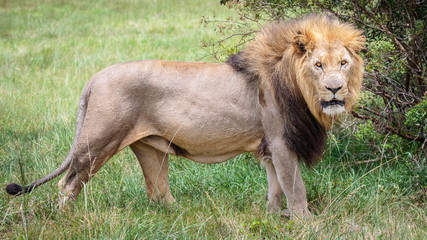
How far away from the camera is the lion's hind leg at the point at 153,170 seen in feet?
12.8

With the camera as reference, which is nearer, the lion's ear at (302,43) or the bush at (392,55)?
the lion's ear at (302,43)

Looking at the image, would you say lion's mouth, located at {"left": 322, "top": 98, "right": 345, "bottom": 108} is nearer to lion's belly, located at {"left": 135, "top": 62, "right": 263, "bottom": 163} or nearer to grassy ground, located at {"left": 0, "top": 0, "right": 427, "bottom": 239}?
lion's belly, located at {"left": 135, "top": 62, "right": 263, "bottom": 163}

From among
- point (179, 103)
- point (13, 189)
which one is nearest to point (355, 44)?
point (179, 103)

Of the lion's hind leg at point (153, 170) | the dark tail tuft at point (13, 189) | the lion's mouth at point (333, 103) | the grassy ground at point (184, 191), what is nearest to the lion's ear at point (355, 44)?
the lion's mouth at point (333, 103)

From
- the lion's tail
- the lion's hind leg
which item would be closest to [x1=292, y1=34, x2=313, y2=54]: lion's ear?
the lion's hind leg

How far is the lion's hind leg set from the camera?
3912 mm

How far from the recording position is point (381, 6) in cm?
445

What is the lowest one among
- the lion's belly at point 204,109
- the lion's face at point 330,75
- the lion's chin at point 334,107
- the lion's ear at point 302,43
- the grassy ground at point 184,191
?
the grassy ground at point 184,191

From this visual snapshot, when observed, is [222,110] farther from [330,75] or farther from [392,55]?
[392,55]

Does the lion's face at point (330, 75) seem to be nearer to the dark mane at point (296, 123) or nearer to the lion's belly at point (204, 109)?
the dark mane at point (296, 123)

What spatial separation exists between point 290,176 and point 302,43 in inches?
33.5

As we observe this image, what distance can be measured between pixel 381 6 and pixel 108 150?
2542 millimetres

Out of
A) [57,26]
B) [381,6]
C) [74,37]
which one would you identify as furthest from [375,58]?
[57,26]

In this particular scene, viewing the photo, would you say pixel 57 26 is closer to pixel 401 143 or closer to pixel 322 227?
pixel 401 143
